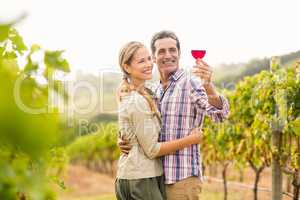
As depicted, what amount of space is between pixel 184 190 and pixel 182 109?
1.57 ft

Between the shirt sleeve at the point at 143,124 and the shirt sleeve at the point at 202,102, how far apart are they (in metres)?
0.32

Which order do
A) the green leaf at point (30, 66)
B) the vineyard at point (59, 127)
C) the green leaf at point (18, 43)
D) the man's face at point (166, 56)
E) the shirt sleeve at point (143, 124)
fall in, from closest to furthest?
the vineyard at point (59, 127) → the green leaf at point (30, 66) → the green leaf at point (18, 43) → the shirt sleeve at point (143, 124) → the man's face at point (166, 56)

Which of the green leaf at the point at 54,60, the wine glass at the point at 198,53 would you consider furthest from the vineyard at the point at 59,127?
the wine glass at the point at 198,53

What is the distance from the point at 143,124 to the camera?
293 cm

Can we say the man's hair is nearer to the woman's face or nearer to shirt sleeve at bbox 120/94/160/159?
the woman's face

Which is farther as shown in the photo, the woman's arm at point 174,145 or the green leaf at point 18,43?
the woman's arm at point 174,145

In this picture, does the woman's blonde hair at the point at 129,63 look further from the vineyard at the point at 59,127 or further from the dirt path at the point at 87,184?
the dirt path at the point at 87,184

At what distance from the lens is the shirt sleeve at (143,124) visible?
2936mm

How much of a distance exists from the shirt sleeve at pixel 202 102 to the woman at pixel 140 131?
171 millimetres

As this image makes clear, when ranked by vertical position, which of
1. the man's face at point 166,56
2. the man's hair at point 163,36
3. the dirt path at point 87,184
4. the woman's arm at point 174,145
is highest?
the man's hair at point 163,36

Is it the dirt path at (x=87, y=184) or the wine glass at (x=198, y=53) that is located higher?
the wine glass at (x=198, y=53)

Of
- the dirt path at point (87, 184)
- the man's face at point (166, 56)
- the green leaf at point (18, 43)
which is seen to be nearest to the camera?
the green leaf at point (18, 43)

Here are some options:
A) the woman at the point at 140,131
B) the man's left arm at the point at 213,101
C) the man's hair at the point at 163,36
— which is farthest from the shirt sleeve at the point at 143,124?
the man's hair at the point at 163,36

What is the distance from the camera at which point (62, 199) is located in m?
15.5
